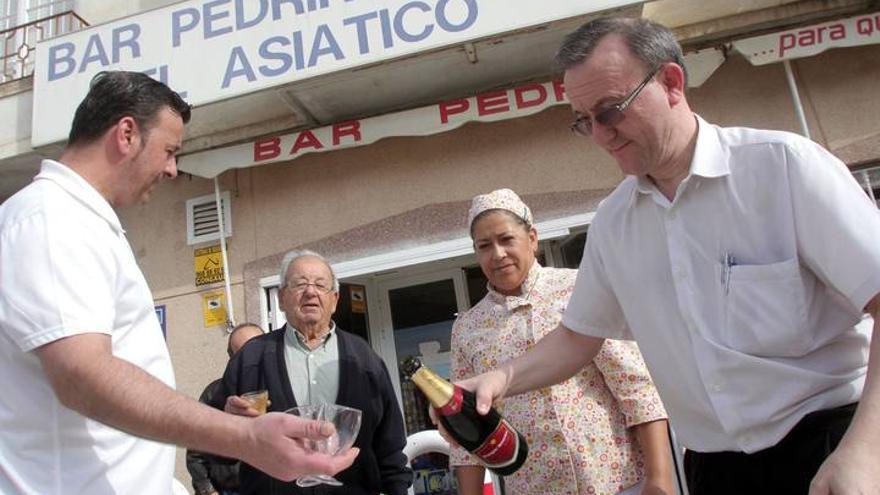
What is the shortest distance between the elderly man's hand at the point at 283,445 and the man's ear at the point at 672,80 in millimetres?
1064

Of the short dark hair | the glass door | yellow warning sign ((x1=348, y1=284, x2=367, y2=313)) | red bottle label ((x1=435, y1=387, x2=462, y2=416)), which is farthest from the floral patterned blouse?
yellow warning sign ((x1=348, y1=284, x2=367, y2=313))

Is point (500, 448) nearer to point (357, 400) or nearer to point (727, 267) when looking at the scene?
point (727, 267)

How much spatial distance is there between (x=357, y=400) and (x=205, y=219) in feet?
11.2

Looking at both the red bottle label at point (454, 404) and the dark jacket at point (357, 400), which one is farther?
the dark jacket at point (357, 400)

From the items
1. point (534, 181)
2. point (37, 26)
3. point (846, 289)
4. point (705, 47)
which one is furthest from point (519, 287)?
point (37, 26)

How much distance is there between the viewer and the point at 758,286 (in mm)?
1331

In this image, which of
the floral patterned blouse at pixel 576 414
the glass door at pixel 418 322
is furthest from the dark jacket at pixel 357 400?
the glass door at pixel 418 322

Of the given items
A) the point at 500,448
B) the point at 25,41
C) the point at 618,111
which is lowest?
the point at 500,448

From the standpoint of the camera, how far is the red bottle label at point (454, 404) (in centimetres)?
178

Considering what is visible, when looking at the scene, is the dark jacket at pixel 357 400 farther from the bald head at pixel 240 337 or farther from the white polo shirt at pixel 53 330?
the bald head at pixel 240 337

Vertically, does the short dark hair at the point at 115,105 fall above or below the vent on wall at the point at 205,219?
below

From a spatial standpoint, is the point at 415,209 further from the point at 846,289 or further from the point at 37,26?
the point at 37,26

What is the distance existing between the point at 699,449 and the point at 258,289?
447 cm

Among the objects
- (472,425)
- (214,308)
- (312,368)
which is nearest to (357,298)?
(214,308)
